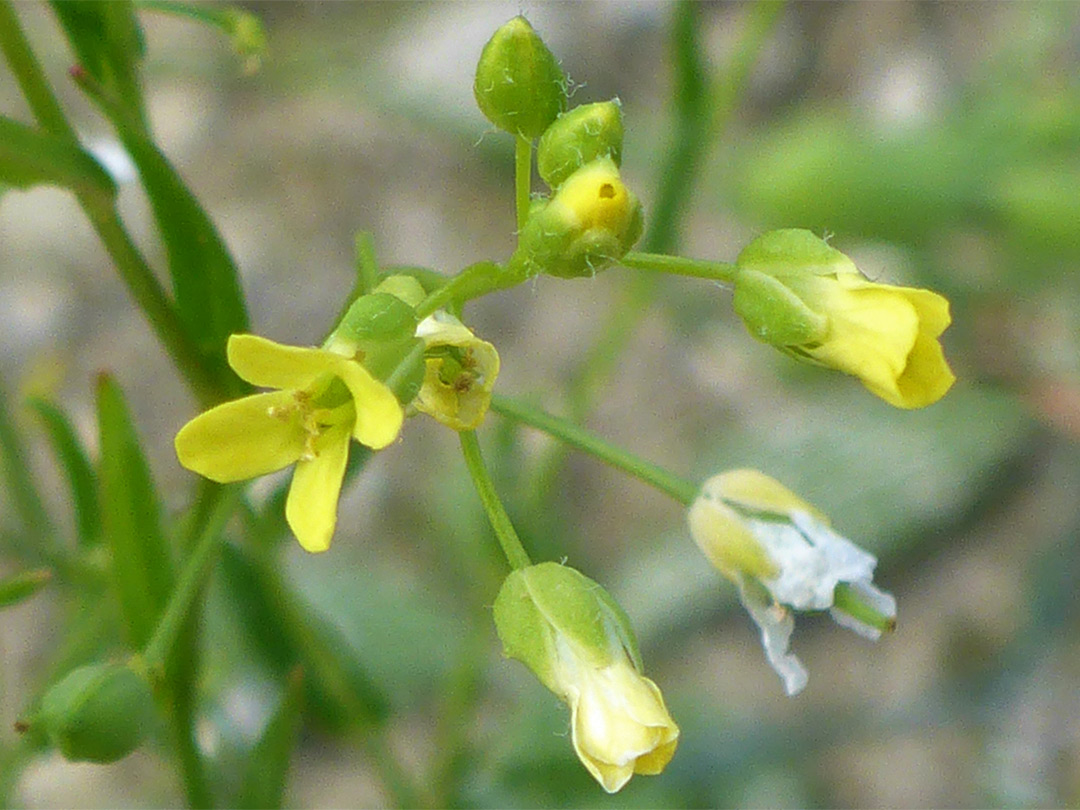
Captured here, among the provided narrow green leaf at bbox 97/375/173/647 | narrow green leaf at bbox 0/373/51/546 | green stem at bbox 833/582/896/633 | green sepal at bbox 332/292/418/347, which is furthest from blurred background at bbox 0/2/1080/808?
green sepal at bbox 332/292/418/347

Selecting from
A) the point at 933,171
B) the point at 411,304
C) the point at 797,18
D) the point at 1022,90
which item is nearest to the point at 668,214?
the point at 411,304

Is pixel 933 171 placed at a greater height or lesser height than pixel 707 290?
greater

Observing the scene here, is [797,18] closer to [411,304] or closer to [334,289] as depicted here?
[334,289]

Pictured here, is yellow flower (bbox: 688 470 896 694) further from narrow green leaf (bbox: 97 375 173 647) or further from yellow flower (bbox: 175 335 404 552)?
narrow green leaf (bbox: 97 375 173 647)

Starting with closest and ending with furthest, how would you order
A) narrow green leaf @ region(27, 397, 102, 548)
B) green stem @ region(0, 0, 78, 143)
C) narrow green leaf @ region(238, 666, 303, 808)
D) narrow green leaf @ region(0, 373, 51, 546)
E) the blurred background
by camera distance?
green stem @ region(0, 0, 78, 143)
narrow green leaf @ region(238, 666, 303, 808)
narrow green leaf @ region(27, 397, 102, 548)
narrow green leaf @ region(0, 373, 51, 546)
the blurred background

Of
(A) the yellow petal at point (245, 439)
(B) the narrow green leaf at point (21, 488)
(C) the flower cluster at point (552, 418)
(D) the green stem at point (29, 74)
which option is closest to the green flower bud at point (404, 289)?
(C) the flower cluster at point (552, 418)

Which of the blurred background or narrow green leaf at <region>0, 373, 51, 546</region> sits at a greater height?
narrow green leaf at <region>0, 373, 51, 546</region>

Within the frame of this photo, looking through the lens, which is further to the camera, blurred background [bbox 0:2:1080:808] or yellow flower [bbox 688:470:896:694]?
blurred background [bbox 0:2:1080:808]

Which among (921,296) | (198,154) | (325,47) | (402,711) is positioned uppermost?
(921,296)
